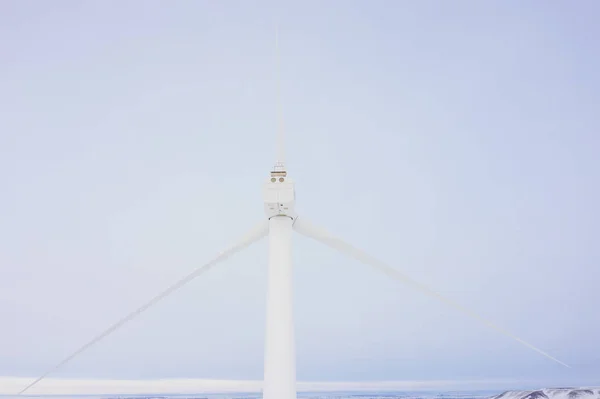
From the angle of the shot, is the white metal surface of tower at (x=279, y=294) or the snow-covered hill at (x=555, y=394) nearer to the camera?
the white metal surface of tower at (x=279, y=294)

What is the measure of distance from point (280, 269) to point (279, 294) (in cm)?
121

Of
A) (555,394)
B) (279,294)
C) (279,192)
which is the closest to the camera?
(279,294)

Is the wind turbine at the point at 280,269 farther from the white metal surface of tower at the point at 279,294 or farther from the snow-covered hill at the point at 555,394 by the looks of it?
the snow-covered hill at the point at 555,394

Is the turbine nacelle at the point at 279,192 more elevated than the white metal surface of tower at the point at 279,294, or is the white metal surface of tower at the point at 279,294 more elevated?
the turbine nacelle at the point at 279,192

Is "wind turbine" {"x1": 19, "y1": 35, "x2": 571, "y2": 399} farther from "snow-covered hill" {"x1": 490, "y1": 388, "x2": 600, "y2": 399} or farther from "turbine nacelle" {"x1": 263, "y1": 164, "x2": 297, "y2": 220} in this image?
"snow-covered hill" {"x1": 490, "y1": 388, "x2": 600, "y2": 399}

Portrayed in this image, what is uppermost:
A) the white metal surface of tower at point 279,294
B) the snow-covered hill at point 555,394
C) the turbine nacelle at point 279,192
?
the snow-covered hill at point 555,394

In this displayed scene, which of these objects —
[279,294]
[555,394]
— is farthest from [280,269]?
[555,394]

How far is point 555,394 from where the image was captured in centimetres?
16000

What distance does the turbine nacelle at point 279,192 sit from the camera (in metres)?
24.6

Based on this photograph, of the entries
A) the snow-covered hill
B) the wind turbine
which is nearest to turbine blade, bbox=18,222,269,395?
the wind turbine

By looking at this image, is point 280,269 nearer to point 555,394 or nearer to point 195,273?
point 195,273

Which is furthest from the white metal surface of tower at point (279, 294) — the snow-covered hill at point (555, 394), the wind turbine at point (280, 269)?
the snow-covered hill at point (555, 394)

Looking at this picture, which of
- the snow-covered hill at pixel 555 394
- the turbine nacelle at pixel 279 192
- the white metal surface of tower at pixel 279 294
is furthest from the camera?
the snow-covered hill at pixel 555 394

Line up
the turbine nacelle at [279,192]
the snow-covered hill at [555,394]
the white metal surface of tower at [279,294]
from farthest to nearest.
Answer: the snow-covered hill at [555,394] → the turbine nacelle at [279,192] → the white metal surface of tower at [279,294]
